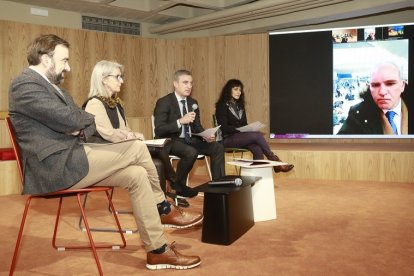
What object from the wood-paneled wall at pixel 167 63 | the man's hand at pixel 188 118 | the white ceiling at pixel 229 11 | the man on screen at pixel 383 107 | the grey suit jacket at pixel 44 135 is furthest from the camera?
the wood-paneled wall at pixel 167 63

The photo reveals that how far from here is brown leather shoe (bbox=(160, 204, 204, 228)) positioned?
3057mm

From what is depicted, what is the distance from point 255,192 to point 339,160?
7.83ft

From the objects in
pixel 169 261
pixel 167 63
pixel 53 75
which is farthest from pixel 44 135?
pixel 167 63

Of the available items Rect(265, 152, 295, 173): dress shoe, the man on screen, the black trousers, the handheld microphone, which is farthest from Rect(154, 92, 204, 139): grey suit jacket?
the man on screen

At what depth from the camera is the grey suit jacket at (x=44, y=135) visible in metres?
2.09

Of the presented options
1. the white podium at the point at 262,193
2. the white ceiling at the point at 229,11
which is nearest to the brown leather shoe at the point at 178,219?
the white podium at the point at 262,193

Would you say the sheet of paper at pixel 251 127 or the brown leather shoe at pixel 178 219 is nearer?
the brown leather shoe at pixel 178 219

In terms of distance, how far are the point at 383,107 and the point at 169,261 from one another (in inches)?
189

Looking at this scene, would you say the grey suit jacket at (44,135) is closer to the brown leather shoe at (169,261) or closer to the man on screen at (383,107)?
the brown leather shoe at (169,261)

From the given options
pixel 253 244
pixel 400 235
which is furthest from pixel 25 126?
pixel 400 235

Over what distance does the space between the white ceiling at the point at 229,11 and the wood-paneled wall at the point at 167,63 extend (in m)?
0.28

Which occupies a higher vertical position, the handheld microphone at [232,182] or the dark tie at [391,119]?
the dark tie at [391,119]

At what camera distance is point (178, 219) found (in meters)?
3.07

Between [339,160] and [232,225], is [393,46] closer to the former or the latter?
[339,160]
